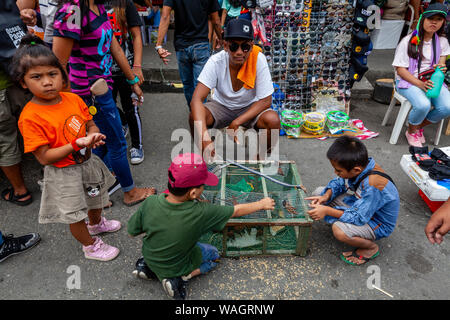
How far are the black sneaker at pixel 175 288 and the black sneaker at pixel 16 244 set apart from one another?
1193 millimetres

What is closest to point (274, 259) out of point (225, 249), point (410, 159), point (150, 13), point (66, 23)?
point (225, 249)

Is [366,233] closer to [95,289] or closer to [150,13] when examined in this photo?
[95,289]

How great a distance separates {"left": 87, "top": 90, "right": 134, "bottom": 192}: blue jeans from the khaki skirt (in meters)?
0.39

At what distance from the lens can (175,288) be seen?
2096 millimetres

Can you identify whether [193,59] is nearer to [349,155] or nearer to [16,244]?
[349,155]

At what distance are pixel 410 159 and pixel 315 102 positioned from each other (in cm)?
169

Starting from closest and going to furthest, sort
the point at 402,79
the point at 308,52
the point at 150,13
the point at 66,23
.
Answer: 1. the point at 66,23
2. the point at 402,79
3. the point at 308,52
4. the point at 150,13

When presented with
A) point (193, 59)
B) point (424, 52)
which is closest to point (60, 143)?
point (193, 59)

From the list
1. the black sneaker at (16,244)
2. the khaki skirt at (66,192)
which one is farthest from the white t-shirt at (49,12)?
the black sneaker at (16,244)

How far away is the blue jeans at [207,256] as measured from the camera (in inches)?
89.4

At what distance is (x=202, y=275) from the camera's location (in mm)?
2338

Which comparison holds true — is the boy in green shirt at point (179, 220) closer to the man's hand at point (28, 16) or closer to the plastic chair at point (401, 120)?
the man's hand at point (28, 16)

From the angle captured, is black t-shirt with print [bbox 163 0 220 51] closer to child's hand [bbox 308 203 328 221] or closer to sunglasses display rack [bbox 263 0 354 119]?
sunglasses display rack [bbox 263 0 354 119]

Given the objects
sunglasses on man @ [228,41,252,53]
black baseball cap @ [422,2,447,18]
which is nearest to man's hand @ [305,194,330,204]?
sunglasses on man @ [228,41,252,53]
